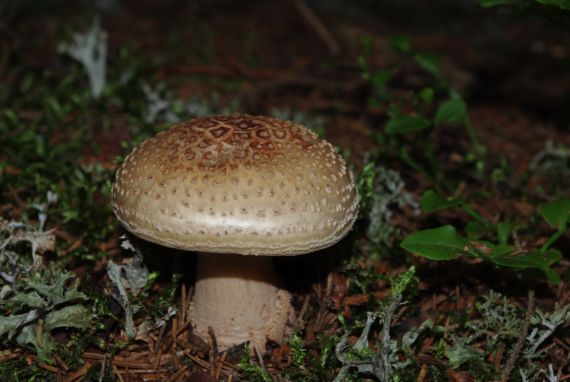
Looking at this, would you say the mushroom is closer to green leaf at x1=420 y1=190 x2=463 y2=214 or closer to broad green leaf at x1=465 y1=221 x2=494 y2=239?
green leaf at x1=420 y1=190 x2=463 y2=214

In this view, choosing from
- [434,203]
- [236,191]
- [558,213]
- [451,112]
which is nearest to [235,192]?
[236,191]

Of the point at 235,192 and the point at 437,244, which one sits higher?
the point at 235,192

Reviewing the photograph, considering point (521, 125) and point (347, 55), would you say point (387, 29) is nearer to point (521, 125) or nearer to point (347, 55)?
point (347, 55)

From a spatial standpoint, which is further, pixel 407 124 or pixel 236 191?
pixel 407 124

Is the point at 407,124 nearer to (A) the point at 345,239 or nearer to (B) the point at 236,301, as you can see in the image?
(A) the point at 345,239

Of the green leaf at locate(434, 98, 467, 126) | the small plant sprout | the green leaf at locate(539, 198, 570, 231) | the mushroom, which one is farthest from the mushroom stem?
the small plant sprout
